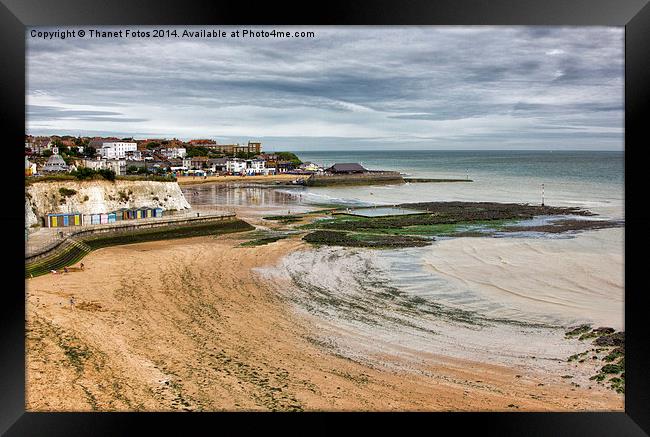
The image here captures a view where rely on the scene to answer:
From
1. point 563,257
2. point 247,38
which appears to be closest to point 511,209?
point 563,257

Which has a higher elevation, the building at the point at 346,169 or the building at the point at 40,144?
A: the building at the point at 346,169

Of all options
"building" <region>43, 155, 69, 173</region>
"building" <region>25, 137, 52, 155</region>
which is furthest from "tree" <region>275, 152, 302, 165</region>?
"building" <region>25, 137, 52, 155</region>

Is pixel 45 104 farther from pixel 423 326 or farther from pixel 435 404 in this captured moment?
pixel 435 404

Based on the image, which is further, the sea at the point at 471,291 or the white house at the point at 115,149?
the white house at the point at 115,149

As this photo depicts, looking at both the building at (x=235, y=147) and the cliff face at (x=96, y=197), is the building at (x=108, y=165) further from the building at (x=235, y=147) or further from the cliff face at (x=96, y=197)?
the building at (x=235, y=147)

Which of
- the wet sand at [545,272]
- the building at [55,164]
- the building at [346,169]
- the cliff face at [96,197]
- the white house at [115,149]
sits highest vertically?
the building at [346,169]

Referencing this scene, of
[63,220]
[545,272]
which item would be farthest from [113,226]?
[545,272]

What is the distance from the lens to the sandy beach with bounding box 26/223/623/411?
12.9ft

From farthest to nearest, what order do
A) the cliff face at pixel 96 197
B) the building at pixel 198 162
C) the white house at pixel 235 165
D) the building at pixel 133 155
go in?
the white house at pixel 235 165, the building at pixel 198 162, the building at pixel 133 155, the cliff face at pixel 96 197

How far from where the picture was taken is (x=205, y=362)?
15.0 ft

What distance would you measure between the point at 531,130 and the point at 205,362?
344 inches

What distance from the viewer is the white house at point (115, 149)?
1295cm
